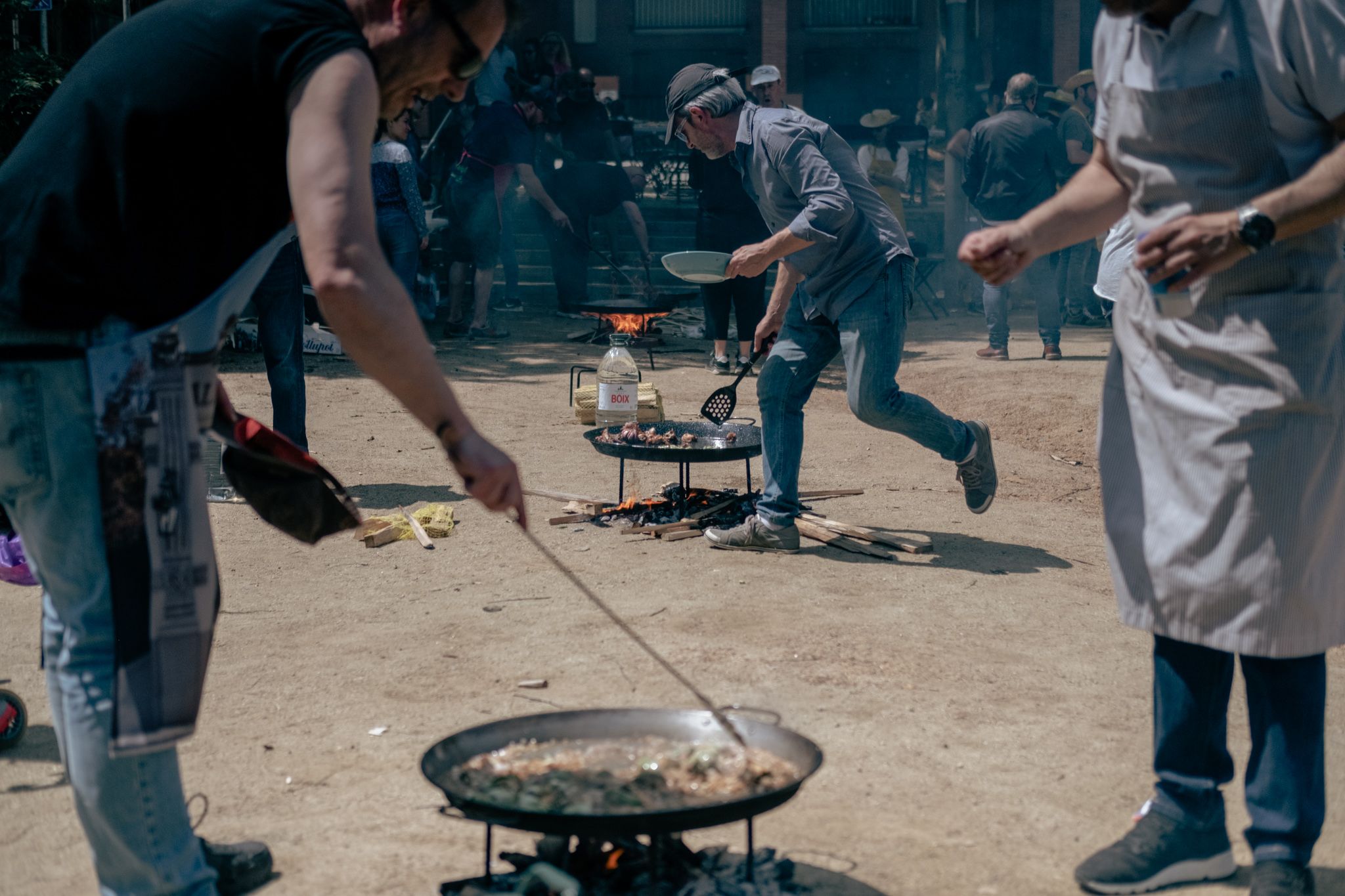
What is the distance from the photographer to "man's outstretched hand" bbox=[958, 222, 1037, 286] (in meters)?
3.12

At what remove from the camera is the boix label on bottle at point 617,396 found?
873cm

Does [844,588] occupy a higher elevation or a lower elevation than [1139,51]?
Answer: lower

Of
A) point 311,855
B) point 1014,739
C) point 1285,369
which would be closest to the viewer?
point 1285,369

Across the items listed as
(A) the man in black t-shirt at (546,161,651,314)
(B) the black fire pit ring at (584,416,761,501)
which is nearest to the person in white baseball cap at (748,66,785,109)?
(A) the man in black t-shirt at (546,161,651,314)

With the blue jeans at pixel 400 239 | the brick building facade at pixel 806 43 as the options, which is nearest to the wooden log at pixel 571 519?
the blue jeans at pixel 400 239

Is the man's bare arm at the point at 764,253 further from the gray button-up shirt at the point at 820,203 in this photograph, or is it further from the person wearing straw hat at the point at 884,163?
the person wearing straw hat at the point at 884,163

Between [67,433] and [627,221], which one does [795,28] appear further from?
[67,433]

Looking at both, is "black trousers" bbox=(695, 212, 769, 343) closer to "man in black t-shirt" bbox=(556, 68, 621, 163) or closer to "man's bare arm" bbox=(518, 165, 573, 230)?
"man's bare arm" bbox=(518, 165, 573, 230)

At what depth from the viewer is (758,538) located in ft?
20.6

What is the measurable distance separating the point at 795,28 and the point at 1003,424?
21.8 meters

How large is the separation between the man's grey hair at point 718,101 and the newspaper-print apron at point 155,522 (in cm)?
421

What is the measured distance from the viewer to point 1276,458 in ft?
9.05

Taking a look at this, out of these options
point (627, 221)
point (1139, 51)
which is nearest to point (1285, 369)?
point (1139, 51)

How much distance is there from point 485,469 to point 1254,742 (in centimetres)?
178
